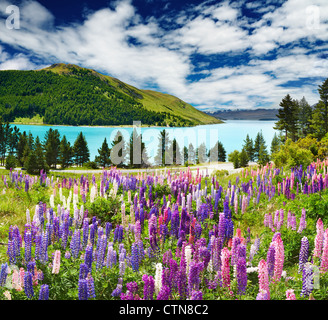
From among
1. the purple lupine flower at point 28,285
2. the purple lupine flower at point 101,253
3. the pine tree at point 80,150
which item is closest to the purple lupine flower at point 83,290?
the purple lupine flower at point 28,285

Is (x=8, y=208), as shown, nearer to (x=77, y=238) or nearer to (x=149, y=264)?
(x=77, y=238)

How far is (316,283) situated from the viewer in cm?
300

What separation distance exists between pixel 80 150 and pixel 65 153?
768 centimetres

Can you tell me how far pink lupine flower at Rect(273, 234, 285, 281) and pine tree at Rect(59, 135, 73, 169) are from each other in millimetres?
82834

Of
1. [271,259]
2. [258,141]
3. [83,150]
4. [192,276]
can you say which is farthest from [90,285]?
[258,141]

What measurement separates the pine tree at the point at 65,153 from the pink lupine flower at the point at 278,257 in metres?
82.8

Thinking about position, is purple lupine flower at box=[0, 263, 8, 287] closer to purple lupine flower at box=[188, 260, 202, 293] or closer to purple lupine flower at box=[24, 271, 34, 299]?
purple lupine flower at box=[24, 271, 34, 299]

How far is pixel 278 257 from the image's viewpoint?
9.95 ft

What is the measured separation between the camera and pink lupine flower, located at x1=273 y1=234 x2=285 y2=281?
2951 mm

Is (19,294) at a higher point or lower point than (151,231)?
lower

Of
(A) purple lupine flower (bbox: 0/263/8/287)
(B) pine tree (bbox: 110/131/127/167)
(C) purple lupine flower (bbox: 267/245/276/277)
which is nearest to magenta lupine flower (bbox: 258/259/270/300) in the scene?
(C) purple lupine flower (bbox: 267/245/276/277)

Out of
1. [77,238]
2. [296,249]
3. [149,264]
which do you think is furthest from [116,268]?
[296,249]
